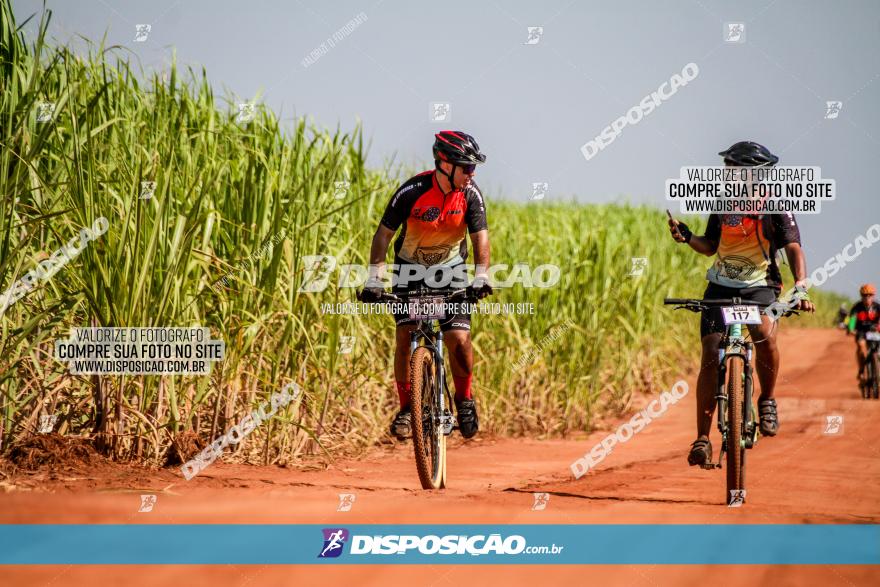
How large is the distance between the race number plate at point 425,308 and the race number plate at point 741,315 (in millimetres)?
1823

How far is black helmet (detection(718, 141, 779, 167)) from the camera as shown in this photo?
6215 millimetres

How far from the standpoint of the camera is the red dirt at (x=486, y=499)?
16.7 ft

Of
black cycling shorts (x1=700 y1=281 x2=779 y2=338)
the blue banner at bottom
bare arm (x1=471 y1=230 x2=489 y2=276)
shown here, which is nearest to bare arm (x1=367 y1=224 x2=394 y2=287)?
bare arm (x1=471 y1=230 x2=489 y2=276)

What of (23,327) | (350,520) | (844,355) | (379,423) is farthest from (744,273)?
(844,355)

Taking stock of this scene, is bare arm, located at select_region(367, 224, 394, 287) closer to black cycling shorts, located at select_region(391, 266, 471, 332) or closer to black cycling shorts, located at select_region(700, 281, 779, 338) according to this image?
black cycling shorts, located at select_region(391, 266, 471, 332)

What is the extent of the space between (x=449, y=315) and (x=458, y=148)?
1.13 metres

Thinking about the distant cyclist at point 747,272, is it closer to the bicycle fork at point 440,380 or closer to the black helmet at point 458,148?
the black helmet at point 458,148

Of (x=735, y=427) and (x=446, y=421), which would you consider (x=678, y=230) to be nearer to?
(x=735, y=427)

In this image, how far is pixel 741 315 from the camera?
20.3 ft

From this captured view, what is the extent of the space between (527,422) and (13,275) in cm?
544

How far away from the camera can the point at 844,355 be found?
18844mm

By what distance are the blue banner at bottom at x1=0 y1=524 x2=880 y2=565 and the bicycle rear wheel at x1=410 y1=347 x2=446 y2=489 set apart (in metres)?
0.91

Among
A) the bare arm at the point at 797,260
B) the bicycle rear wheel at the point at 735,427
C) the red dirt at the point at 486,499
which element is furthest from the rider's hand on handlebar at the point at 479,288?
the bare arm at the point at 797,260

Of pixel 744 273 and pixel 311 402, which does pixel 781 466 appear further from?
pixel 311 402
